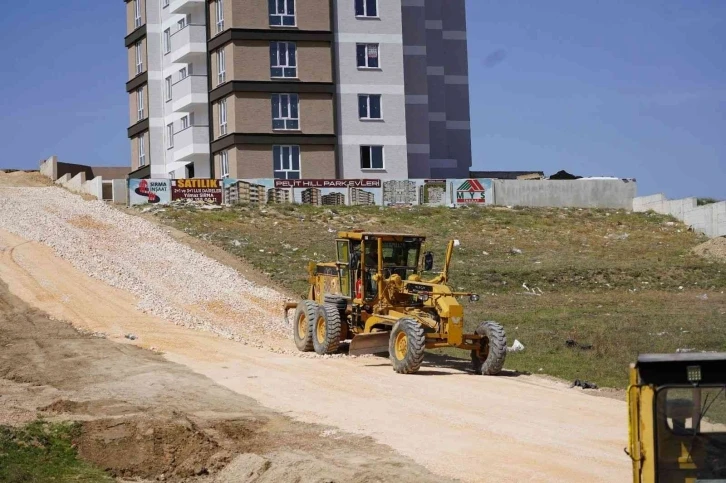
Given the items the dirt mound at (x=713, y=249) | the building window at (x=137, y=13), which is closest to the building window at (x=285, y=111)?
the building window at (x=137, y=13)

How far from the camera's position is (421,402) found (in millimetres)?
18375

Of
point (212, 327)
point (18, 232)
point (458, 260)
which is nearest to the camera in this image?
point (212, 327)

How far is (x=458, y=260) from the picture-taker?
1731 inches

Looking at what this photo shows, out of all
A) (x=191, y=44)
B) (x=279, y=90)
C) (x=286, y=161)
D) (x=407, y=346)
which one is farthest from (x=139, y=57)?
(x=407, y=346)

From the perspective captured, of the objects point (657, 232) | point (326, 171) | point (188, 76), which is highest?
point (188, 76)

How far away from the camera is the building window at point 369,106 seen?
6334 centimetres

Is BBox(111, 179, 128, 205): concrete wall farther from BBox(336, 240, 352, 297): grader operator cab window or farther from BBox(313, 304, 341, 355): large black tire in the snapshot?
BBox(336, 240, 352, 297): grader operator cab window

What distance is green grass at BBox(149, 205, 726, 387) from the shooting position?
26.3 m

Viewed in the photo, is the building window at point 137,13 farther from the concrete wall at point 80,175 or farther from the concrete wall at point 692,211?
the concrete wall at point 692,211

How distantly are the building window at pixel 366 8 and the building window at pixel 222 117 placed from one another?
9379mm

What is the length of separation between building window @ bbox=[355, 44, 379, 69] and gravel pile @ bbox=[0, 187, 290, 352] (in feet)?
69.0

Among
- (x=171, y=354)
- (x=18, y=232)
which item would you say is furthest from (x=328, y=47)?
(x=171, y=354)

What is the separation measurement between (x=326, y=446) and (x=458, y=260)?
96.2 feet

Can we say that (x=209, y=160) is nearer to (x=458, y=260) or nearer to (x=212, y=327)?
(x=458, y=260)
